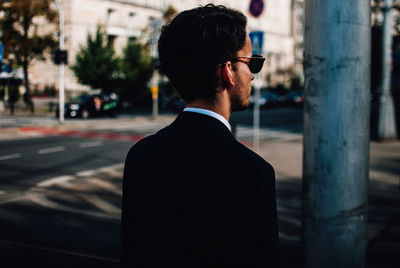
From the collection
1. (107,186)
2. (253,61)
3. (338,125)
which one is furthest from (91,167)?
(253,61)

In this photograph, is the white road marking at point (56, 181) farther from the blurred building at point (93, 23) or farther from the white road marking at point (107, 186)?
the blurred building at point (93, 23)

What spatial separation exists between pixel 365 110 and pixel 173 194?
1.51m

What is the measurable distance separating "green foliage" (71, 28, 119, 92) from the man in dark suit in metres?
35.2

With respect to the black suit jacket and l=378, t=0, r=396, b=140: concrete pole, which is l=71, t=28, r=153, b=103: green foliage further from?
the black suit jacket

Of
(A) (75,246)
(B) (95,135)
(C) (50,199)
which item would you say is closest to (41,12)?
(B) (95,135)

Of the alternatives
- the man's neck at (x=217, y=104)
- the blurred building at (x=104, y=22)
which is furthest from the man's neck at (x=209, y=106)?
the blurred building at (x=104, y=22)

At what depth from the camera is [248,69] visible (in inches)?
62.9

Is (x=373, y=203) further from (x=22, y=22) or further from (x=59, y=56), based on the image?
(x=22, y=22)

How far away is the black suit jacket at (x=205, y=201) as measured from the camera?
1346mm

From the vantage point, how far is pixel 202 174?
1360 millimetres

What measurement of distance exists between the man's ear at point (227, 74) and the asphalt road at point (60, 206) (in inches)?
121

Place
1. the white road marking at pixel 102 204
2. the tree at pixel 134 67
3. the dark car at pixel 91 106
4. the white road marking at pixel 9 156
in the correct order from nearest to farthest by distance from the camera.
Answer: the white road marking at pixel 102 204, the white road marking at pixel 9 156, the dark car at pixel 91 106, the tree at pixel 134 67

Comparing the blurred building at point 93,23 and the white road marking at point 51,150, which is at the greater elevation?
the blurred building at point 93,23

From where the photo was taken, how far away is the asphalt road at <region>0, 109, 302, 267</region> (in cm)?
446
